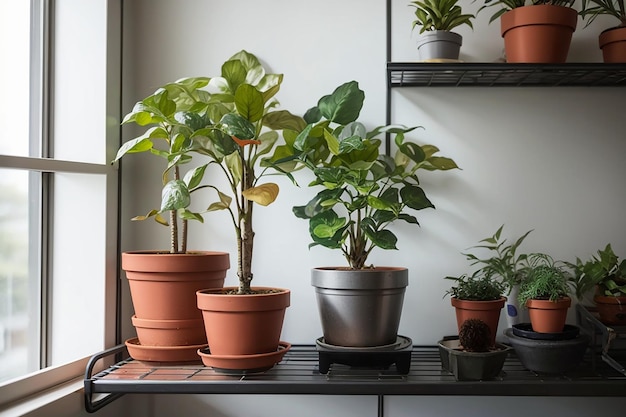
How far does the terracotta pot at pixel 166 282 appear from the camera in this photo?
1.47m

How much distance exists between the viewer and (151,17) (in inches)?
70.6

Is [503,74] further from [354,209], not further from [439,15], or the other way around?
[354,209]

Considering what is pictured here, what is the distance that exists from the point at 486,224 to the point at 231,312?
0.80 metres

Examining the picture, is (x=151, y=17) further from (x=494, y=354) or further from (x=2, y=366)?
(x=494, y=354)

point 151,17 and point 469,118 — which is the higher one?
point 151,17

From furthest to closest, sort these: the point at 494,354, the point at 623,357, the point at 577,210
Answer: the point at 577,210
the point at 623,357
the point at 494,354

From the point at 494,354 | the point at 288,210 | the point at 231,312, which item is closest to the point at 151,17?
the point at 288,210

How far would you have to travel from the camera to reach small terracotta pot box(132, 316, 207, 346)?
148 centimetres

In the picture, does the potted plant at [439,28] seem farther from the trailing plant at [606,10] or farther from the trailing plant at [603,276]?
the trailing plant at [603,276]

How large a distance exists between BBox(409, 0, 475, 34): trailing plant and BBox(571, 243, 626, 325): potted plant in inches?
29.0

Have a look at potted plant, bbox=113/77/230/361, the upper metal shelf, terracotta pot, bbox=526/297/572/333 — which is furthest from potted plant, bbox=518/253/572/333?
potted plant, bbox=113/77/230/361

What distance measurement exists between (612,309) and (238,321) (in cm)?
97

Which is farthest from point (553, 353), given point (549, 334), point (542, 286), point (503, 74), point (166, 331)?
point (166, 331)

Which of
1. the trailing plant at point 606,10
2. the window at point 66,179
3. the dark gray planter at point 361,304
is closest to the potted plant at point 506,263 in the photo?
the dark gray planter at point 361,304
